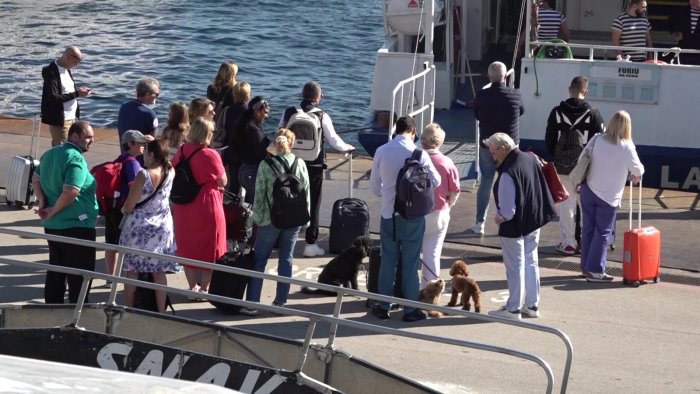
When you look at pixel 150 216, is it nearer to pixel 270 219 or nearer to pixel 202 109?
pixel 270 219

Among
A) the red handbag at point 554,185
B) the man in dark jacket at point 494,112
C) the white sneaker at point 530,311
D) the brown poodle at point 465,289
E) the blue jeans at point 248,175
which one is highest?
the man in dark jacket at point 494,112

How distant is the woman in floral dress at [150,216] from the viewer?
879 centimetres

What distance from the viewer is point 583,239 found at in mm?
10484

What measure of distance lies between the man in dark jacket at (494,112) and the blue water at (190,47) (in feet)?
37.9

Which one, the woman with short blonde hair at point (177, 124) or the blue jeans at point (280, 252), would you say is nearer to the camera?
the blue jeans at point (280, 252)

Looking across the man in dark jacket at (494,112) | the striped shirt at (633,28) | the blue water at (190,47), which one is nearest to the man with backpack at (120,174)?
the man in dark jacket at (494,112)

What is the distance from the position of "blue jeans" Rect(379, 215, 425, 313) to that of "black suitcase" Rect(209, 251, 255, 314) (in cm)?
105

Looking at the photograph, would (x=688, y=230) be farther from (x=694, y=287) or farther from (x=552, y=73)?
(x=552, y=73)

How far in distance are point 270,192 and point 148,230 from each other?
38.3 inches

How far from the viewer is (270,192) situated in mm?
9172

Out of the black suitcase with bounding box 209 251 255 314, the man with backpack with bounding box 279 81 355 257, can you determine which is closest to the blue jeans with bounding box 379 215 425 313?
the black suitcase with bounding box 209 251 255 314

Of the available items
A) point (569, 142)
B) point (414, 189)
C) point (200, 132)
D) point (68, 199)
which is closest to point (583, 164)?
point (569, 142)

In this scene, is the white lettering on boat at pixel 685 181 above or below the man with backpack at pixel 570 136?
below

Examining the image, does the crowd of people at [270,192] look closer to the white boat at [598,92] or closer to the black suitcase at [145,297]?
the black suitcase at [145,297]
